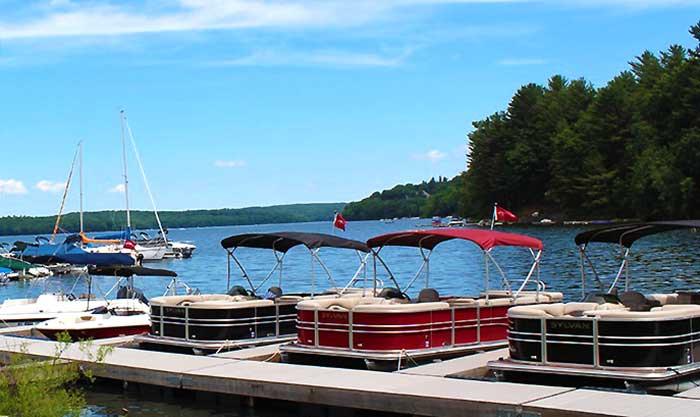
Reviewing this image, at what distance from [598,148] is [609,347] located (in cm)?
10376

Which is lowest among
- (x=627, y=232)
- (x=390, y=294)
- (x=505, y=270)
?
(x=505, y=270)

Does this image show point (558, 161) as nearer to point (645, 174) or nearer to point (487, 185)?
point (487, 185)

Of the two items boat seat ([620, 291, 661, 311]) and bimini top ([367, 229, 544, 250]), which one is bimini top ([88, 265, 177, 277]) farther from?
boat seat ([620, 291, 661, 311])

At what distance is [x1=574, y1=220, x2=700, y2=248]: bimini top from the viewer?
16656mm

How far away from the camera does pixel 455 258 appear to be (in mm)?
81375

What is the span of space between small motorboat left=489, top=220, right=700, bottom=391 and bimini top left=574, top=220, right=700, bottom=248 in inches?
4.6

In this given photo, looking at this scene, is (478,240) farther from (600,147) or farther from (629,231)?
(600,147)

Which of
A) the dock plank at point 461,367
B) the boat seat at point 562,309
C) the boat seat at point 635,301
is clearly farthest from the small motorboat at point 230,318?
the boat seat at point 635,301

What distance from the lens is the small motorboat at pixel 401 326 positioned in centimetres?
1777

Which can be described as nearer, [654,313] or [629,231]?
[654,313]

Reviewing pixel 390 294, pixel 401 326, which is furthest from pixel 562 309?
pixel 390 294

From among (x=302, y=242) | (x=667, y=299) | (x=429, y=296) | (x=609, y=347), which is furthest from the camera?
(x=302, y=242)

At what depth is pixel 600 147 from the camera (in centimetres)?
11525

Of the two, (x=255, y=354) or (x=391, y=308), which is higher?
(x=391, y=308)
